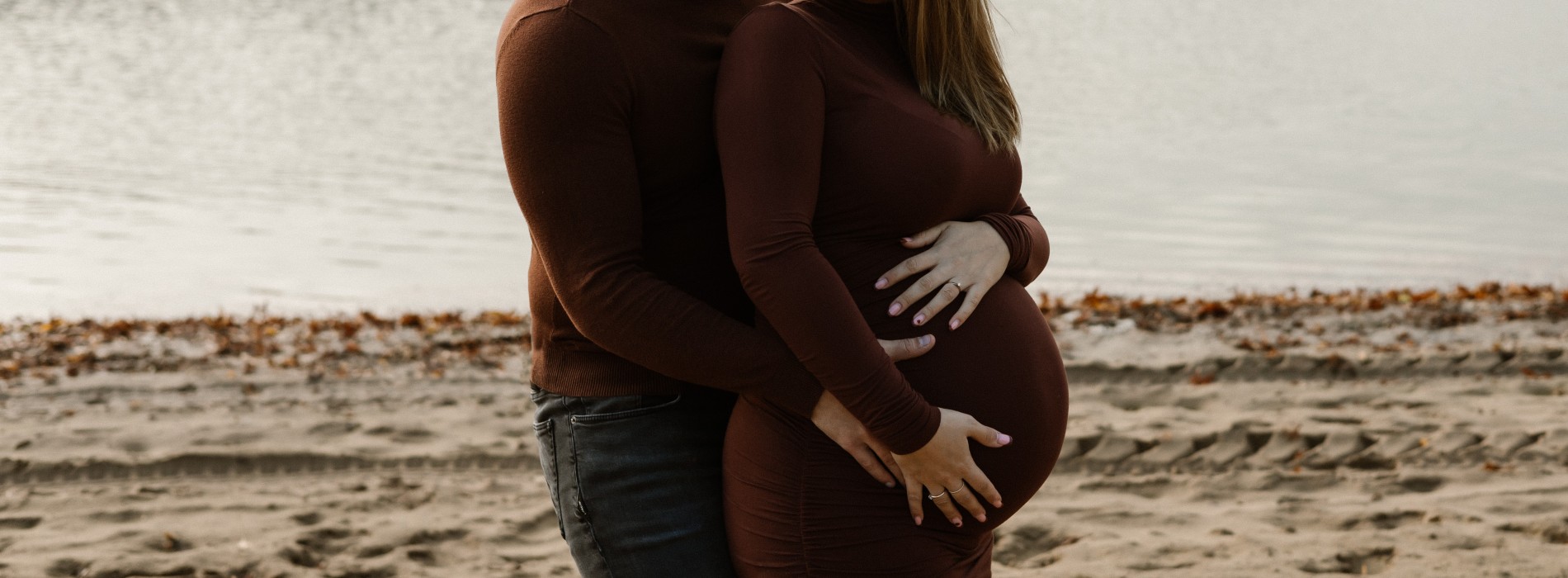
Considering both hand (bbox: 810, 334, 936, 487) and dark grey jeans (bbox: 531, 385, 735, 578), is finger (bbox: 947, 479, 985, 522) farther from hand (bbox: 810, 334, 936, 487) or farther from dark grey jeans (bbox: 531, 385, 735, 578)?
dark grey jeans (bbox: 531, 385, 735, 578)

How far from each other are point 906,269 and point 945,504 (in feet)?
1.24

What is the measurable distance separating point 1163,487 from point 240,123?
13846 mm

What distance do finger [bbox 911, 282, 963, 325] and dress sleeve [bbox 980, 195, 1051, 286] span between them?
0.18 m

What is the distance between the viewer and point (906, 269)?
6.55 ft

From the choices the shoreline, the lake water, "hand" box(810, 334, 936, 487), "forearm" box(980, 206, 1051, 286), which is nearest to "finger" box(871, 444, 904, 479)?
"hand" box(810, 334, 936, 487)

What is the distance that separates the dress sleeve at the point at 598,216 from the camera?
1.78 metres

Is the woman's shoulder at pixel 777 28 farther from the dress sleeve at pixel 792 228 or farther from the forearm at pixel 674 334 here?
the forearm at pixel 674 334

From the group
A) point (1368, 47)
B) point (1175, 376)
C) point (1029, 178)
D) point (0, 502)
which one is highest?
point (1368, 47)

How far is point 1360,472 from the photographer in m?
5.08

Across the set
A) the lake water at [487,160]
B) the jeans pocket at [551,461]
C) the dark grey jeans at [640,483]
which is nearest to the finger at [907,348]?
the dark grey jeans at [640,483]

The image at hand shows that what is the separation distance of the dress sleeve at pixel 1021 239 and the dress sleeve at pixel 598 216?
480 mm

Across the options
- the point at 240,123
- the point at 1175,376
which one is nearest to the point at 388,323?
the point at 1175,376

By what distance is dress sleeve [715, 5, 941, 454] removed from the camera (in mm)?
1804

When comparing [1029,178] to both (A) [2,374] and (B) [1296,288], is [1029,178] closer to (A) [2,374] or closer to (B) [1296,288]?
(B) [1296,288]
